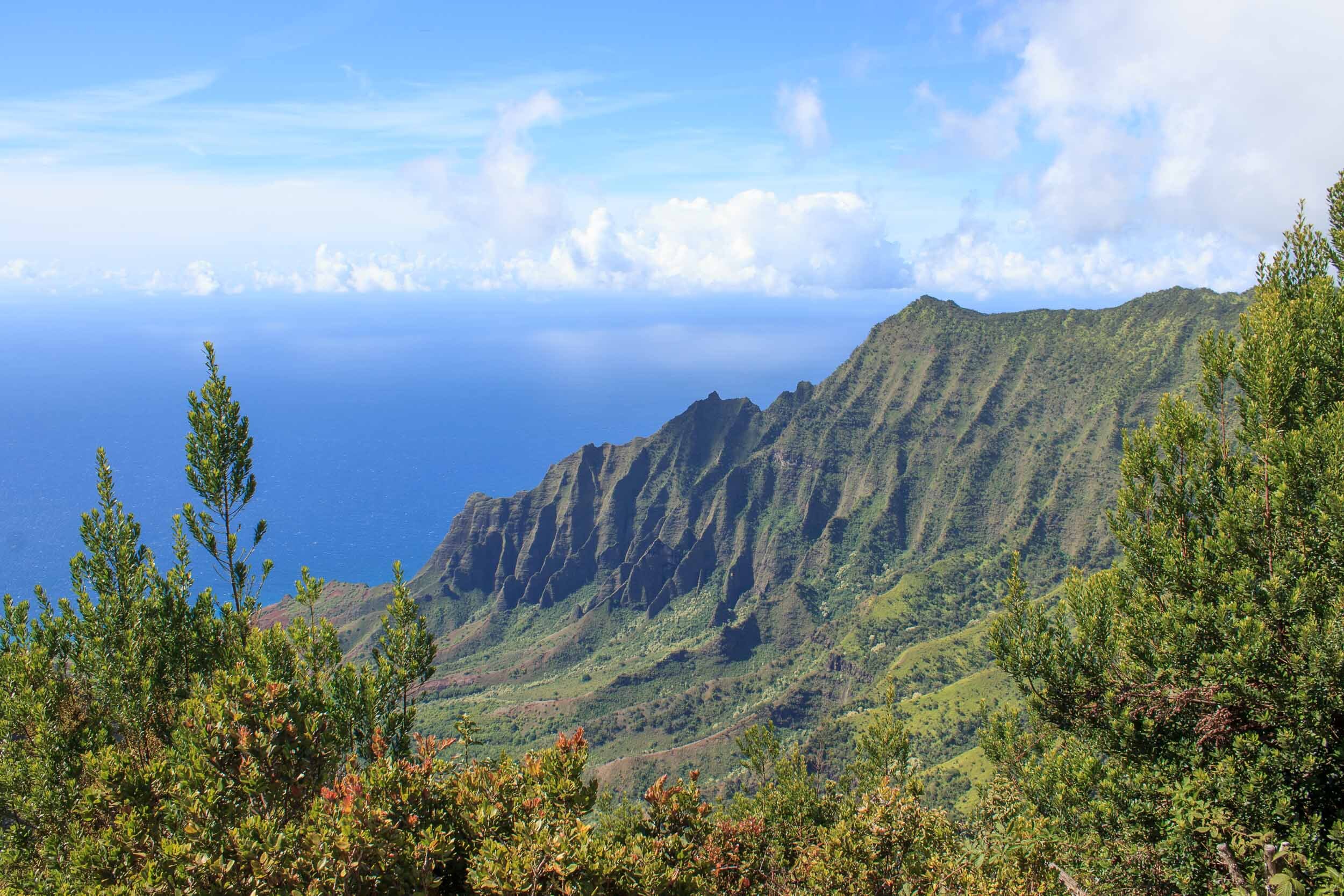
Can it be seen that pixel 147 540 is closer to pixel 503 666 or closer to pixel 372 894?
pixel 503 666

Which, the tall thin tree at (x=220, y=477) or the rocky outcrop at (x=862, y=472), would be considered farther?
the rocky outcrop at (x=862, y=472)

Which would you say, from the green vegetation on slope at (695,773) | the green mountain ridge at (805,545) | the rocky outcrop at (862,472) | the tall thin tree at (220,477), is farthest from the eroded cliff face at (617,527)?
the tall thin tree at (220,477)

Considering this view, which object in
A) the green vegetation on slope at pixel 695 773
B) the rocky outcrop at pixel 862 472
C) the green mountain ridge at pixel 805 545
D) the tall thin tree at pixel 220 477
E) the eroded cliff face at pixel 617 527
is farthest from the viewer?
the eroded cliff face at pixel 617 527

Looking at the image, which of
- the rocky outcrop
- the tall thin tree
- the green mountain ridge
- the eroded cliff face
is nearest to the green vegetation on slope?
the tall thin tree

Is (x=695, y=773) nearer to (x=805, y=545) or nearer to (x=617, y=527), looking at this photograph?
(x=805, y=545)

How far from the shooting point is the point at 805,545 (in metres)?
158

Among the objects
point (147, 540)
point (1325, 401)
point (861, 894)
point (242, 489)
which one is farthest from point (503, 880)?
point (147, 540)

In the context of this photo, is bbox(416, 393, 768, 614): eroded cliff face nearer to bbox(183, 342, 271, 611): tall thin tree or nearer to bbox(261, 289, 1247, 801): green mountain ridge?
bbox(261, 289, 1247, 801): green mountain ridge

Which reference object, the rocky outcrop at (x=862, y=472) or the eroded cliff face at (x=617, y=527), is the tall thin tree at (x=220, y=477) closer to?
the rocky outcrop at (x=862, y=472)

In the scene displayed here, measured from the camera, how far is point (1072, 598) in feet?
62.0

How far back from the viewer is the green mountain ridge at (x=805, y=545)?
110m

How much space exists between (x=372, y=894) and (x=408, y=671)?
6.79 metres

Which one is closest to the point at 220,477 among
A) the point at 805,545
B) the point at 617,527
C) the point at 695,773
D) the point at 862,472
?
the point at 695,773

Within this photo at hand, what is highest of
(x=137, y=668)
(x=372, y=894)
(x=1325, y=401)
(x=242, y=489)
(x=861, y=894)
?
(x=1325, y=401)
